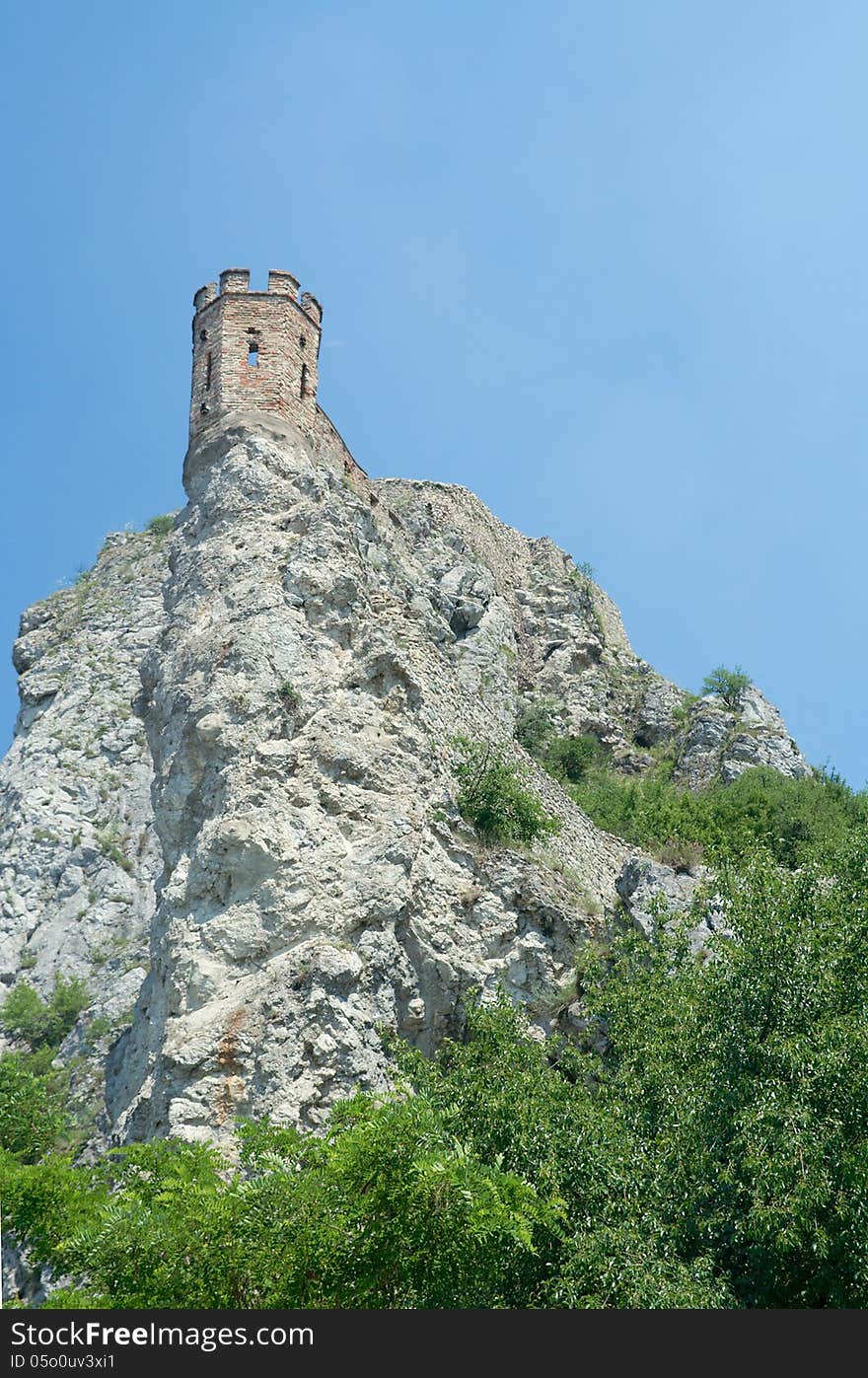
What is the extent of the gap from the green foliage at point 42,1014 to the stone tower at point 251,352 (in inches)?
559

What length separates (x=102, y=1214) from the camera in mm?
13984

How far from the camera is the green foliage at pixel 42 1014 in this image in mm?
32938

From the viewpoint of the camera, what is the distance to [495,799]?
74.9 ft

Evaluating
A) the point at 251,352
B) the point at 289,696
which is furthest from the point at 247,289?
the point at 289,696

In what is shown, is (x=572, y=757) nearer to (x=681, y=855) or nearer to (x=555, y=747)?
(x=555, y=747)

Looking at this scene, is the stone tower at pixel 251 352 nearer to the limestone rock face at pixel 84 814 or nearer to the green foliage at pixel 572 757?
the limestone rock face at pixel 84 814

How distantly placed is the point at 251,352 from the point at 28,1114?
1423 centimetres

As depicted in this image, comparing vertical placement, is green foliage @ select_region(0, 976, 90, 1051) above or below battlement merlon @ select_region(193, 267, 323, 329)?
below

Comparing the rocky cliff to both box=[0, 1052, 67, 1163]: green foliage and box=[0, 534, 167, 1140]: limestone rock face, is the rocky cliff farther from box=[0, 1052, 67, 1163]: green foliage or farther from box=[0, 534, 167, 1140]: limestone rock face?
box=[0, 534, 167, 1140]: limestone rock face

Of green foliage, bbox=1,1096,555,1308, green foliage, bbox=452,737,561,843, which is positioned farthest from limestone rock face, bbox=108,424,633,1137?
green foliage, bbox=1,1096,555,1308

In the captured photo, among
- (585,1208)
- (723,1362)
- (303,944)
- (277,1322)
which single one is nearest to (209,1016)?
(303,944)

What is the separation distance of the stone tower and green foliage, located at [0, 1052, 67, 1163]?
1240 centimetres

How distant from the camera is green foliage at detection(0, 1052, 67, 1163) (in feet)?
84.2

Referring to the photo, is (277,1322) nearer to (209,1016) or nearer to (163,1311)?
(163,1311)
